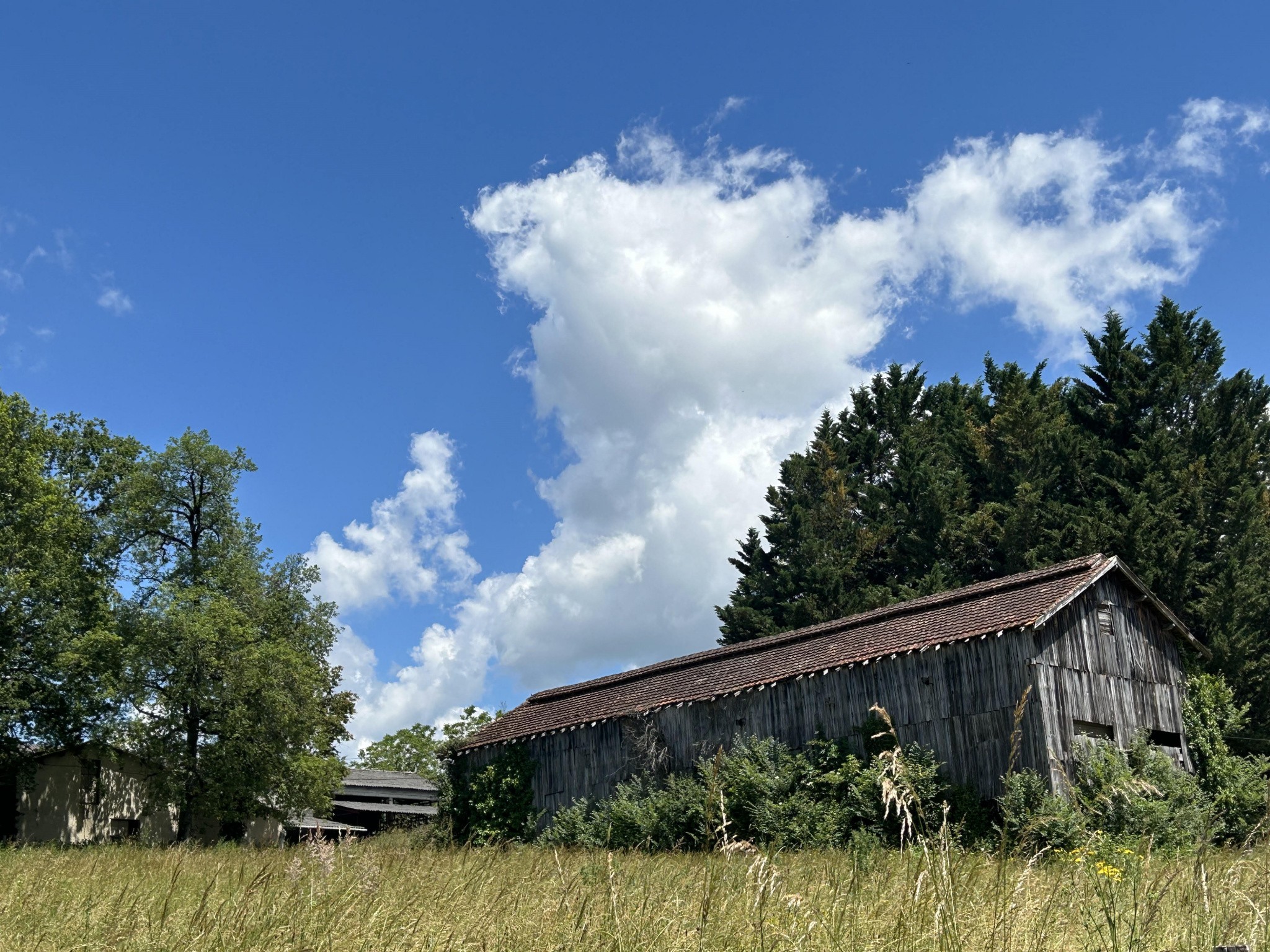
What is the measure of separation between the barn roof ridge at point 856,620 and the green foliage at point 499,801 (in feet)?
11.8

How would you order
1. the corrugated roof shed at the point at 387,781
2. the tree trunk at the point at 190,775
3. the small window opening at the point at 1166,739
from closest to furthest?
1. the small window opening at the point at 1166,739
2. the tree trunk at the point at 190,775
3. the corrugated roof shed at the point at 387,781

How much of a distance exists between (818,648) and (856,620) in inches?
70.1

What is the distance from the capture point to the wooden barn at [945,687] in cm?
2462

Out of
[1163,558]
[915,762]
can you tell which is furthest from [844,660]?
[1163,558]

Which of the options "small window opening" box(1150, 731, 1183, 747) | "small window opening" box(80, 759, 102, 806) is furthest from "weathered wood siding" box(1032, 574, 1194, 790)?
"small window opening" box(80, 759, 102, 806)

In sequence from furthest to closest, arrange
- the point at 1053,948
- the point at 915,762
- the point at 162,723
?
the point at 162,723
the point at 915,762
the point at 1053,948

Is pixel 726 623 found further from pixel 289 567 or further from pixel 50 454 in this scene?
pixel 50 454

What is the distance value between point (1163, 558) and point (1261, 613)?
3.60 meters

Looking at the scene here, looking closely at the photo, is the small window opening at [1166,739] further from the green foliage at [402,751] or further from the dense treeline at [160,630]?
the green foliage at [402,751]

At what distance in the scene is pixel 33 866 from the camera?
1104 cm

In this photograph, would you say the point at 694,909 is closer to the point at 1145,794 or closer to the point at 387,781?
the point at 1145,794

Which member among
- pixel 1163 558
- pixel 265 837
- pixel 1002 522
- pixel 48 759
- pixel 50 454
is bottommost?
pixel 265 837

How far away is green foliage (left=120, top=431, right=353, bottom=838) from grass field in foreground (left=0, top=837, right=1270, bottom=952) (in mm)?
28753

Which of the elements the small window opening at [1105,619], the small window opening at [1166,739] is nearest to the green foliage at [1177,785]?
the small window opening at [1166,739]
